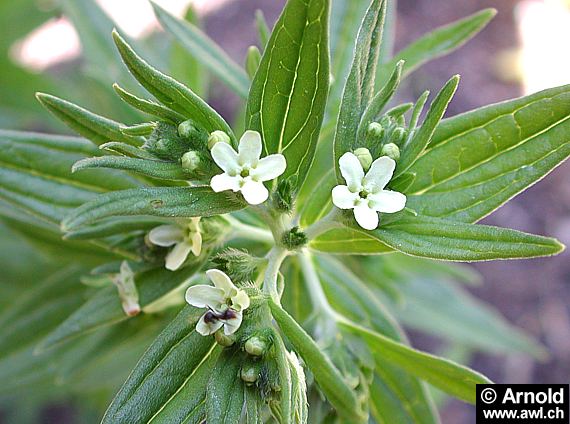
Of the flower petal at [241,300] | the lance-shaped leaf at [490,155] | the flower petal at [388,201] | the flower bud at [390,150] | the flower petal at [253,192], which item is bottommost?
the flower petal at [241,300]

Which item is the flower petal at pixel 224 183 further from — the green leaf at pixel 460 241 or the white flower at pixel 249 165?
the green leaf at pixel 460 241

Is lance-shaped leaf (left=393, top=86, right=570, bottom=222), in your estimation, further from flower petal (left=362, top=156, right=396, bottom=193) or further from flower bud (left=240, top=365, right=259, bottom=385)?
flower bud (left=240, top=365, right=259, bottom=385)

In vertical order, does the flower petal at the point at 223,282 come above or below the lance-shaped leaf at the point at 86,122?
below

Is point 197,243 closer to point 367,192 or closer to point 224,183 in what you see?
point 224,183

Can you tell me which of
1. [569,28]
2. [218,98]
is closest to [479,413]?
[218,98]

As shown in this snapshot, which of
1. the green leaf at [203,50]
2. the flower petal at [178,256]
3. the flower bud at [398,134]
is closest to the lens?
the flower bud at [398,134]

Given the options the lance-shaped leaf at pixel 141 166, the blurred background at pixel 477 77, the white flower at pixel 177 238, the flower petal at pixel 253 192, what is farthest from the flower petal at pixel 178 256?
the blurred background at pixel 477 77

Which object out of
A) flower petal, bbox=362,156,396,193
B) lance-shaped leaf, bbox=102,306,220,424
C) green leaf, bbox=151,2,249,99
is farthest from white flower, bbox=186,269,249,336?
green leaf, bbox=151,2,249,99
